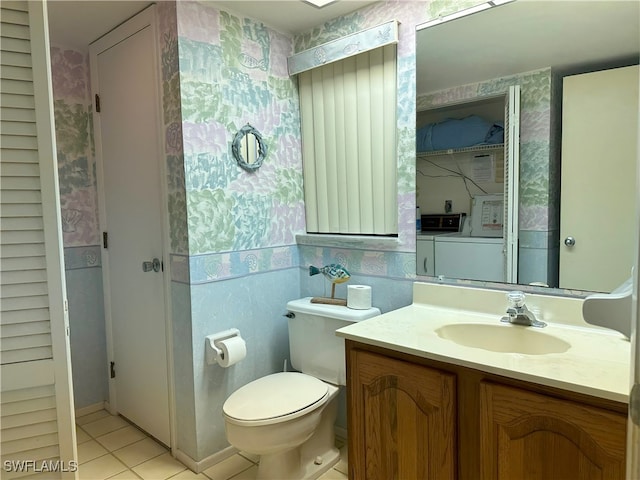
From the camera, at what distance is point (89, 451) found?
2.26 meters

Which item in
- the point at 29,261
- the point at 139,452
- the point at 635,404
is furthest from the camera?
the point at 139,452

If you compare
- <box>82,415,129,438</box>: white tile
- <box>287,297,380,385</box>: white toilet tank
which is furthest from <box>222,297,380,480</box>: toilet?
<box>82,415,129,438</box>: white tile

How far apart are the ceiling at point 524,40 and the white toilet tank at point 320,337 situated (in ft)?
3.47

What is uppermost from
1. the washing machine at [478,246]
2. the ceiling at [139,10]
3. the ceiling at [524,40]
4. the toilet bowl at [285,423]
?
the ceiling at [139,10]

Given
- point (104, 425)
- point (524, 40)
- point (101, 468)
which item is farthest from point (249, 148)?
point (104, 425)

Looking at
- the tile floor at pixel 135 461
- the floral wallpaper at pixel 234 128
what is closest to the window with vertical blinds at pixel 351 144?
the floral wallpaper at pixel 234 128

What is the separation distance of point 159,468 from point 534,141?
2.20 metres

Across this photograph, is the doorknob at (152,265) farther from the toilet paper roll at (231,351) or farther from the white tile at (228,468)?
the white tile at (228,468)

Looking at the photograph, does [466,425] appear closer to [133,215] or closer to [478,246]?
[478,246]

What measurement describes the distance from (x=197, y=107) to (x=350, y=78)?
2.46 feet

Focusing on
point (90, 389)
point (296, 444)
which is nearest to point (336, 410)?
point (296, 444)

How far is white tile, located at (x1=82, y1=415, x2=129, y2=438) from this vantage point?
246 centimetres

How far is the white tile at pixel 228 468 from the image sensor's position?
202 cm

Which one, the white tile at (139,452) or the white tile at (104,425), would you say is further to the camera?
the white tile at (104,425)
